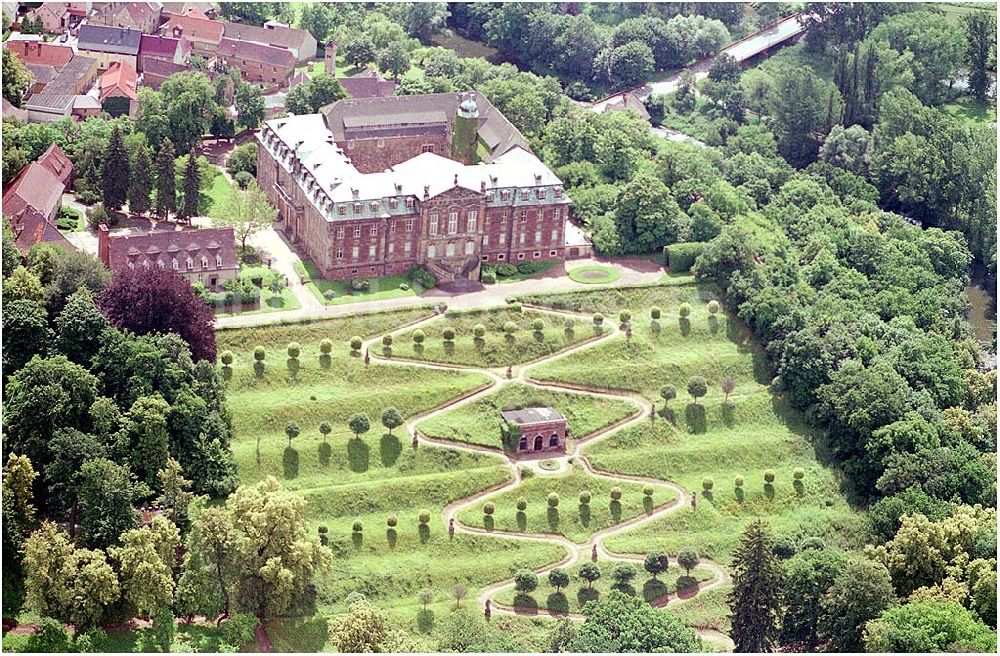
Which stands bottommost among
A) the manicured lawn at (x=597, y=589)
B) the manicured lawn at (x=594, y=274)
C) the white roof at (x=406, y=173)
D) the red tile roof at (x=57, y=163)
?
the manicured lawn at (x=597, y=589)

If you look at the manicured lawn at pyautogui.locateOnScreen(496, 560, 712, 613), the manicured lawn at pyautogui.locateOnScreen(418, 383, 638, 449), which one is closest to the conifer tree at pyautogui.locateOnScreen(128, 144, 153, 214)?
the manicured lawn at pyautogui.locateOnScreen(418, 383, 638, 449)

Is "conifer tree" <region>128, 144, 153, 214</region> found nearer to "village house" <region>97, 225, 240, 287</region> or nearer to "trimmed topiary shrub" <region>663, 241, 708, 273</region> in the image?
"village house" <region>97, 225, 240, 287</region>

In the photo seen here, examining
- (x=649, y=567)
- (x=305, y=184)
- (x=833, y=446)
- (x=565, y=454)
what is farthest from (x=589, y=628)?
(x=305, y=184)

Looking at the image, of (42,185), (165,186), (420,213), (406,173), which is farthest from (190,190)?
(420,213)

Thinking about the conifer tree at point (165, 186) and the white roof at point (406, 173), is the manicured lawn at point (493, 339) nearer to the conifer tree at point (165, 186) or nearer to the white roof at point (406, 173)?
the white roof at point (406, 173)

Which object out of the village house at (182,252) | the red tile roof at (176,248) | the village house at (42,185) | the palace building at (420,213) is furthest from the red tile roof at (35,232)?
the palace building at (420,213)

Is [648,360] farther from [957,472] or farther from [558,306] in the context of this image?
[957,472]
